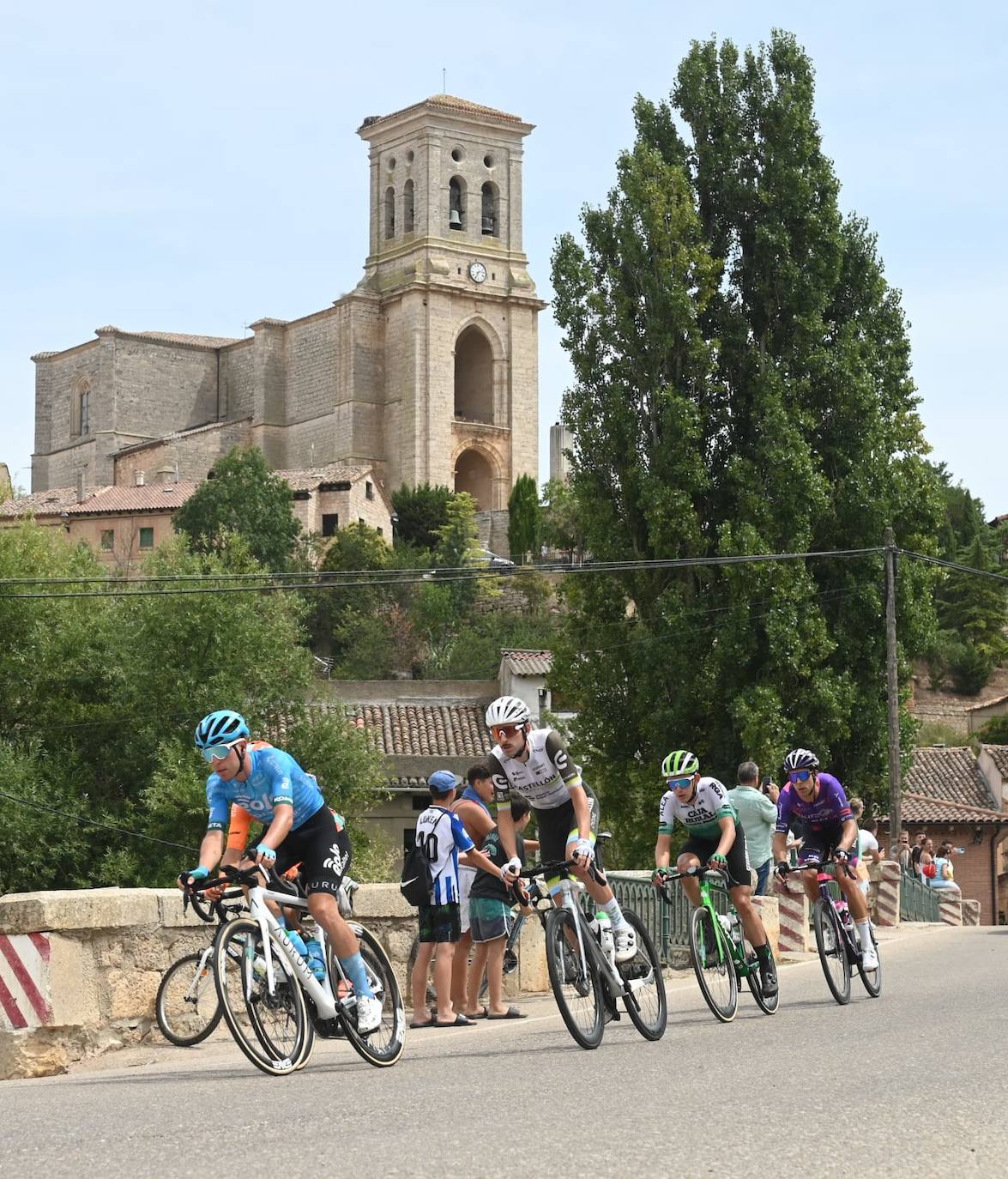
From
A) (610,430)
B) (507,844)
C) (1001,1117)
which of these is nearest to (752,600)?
(610,430)

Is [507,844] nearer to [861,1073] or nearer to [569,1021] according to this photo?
[569,1021]

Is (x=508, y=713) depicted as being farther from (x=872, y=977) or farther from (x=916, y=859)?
(x=916, y=859)

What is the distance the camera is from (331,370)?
106625 millimetres

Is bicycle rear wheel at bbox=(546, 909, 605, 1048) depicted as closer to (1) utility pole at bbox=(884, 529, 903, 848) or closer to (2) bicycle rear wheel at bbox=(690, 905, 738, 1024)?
(2) bicycle rear wheel at bbox=(690, 905, 738, 1024)

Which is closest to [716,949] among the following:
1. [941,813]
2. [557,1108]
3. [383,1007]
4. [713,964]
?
[713,964]

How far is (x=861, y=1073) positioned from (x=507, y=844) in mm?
2514

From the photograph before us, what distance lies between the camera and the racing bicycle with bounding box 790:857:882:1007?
12.3 m

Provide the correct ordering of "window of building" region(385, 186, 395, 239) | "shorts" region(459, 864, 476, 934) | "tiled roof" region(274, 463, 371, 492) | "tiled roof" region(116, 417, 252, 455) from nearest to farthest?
"shorts" region(459, 864, 476, 934) → "tiled roof" region(274, 463, 371, 492) → "window of building" region(385, 186, 395, 239) → "tiled roof" region(116, 417, 252, 455)

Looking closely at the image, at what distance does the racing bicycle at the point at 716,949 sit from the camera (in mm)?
10898

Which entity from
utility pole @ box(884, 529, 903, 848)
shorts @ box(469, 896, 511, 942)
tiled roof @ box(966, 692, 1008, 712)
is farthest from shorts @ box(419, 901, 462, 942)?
tiled roof @ box(966, 692, 1008, 712)

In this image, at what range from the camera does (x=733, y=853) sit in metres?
11.4

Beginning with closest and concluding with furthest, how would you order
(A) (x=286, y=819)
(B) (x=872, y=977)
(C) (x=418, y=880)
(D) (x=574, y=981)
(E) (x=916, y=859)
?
(A) (x=286, y=819), (D) (x=574, y=981), (C) (x=418, y=880), (B) (x=872, y=977), (E) (x=916, y=859)

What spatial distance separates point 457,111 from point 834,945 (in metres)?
99.6

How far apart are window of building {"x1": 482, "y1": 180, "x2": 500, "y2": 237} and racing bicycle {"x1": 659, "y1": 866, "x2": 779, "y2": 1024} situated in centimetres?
9964
